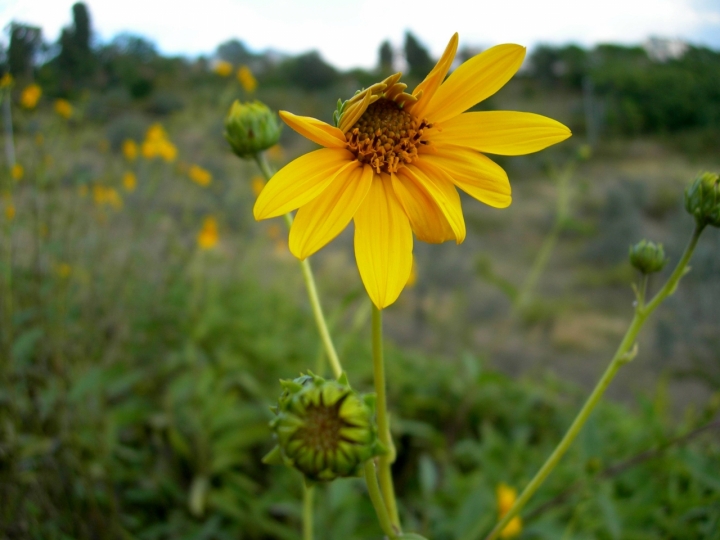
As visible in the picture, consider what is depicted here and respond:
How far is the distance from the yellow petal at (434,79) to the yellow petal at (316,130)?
114 mm

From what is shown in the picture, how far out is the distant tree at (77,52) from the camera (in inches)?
40.3

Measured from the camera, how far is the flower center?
2.25ft

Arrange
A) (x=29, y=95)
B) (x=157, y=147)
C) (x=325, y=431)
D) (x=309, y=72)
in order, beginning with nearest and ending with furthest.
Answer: (x=325, y=431) < (x=29, y=95) < (x=157, y=147) < (x=309, y=72)

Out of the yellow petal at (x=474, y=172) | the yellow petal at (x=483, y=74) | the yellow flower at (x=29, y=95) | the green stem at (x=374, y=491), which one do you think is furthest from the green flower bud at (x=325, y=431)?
the yellow flower at (x=29, y=95)

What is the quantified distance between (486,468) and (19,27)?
1808mm

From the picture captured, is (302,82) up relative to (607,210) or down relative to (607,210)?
up

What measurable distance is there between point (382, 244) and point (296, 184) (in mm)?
127

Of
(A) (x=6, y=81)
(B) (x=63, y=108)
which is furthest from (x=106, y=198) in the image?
(A) (x=6, y=81)

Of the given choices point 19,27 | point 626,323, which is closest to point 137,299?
point 19,27

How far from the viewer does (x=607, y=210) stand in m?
8.15

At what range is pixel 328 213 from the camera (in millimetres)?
626

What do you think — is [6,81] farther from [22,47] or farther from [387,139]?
[387,139]

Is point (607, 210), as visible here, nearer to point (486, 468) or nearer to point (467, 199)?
point (467, 199)

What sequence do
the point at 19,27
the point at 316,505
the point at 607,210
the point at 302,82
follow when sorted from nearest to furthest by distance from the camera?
the point at 19,27
the point at 316,505
the point at 302,82
the point at 607,210
